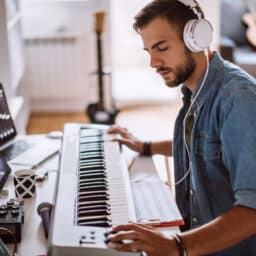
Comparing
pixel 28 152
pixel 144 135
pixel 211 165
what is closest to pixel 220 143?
pixel 211 165

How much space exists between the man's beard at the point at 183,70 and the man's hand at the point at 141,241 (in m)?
0.45

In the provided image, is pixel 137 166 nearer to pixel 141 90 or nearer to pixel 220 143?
pixel 220 143

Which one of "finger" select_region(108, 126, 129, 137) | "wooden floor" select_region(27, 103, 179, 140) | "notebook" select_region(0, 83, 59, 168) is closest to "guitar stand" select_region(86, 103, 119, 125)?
"wooden floor" select_region(27, 103, 179, 140)

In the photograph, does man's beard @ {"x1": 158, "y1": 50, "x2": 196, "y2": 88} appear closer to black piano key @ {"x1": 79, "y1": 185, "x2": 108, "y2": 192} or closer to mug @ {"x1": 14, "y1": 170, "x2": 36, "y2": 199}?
black piano key @ {"x1": 79, "y1": 185, "x2": 108, "y2": 192}

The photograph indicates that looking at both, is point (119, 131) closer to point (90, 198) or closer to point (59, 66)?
point (90, 198)

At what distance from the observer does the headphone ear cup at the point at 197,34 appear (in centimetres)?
133

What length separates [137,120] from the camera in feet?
14.4

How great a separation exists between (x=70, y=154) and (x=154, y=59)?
1.29 feet

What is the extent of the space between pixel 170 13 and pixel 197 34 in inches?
4.1

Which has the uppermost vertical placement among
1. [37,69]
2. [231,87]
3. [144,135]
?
[231,87]

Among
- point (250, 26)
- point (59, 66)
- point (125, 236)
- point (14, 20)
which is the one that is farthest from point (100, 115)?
point (125, 236)

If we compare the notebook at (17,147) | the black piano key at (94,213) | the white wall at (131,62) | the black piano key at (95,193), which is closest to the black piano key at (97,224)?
the black piano key at (94,213)

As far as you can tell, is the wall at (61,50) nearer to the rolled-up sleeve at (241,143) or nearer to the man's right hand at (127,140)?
the man's right hand at (127,140)

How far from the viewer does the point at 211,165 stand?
1383 millimetres
